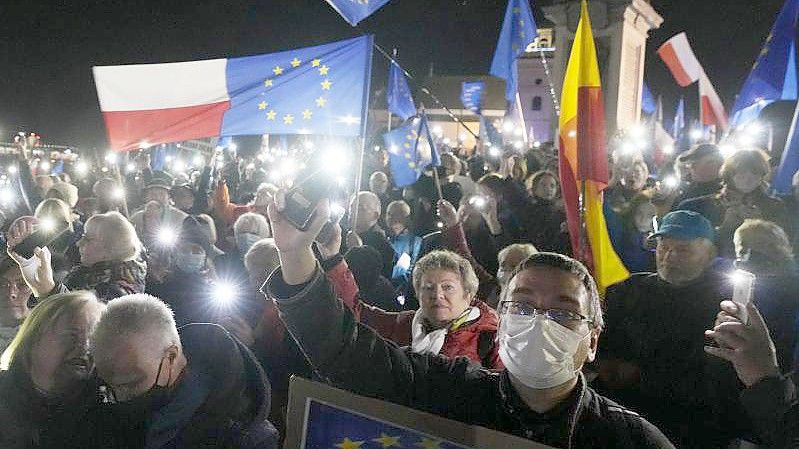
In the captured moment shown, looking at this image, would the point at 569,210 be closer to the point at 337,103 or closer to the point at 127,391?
the point at 337,103

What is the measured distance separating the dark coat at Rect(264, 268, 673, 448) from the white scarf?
47.2 inches

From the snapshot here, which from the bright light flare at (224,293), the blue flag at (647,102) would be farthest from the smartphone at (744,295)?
the blue flag at (647,102)

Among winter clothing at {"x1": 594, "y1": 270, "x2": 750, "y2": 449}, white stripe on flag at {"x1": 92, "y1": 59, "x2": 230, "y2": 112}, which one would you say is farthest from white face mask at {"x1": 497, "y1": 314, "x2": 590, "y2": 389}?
Answer: white stripe on flag at {"x1": 92, "y1": 59, "x2": 230, "y2": 112}

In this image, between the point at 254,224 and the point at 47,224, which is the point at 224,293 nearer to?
the point at 254,224

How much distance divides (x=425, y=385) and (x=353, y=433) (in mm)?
432

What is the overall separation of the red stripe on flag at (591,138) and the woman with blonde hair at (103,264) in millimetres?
2985

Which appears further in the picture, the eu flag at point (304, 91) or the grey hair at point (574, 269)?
the eu flag at point (304, 91)

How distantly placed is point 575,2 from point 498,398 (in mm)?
23019

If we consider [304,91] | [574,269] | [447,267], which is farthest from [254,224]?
[574,269]

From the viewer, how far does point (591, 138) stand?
463 centimetres

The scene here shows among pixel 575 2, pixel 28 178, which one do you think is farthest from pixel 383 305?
pixel 575 2

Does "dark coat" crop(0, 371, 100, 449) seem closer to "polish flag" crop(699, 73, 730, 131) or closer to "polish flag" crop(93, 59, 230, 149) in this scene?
"polish flag" crop(93, 59, 230, 149)

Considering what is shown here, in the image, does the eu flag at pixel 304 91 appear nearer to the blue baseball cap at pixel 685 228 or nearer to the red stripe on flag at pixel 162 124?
the red stripe on flag at pixel 162 124

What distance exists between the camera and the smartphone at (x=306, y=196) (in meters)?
2.07
